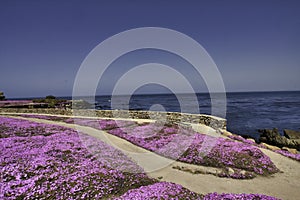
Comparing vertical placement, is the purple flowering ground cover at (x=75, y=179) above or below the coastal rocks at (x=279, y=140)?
above

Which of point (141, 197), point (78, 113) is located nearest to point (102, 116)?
point (78, 113)

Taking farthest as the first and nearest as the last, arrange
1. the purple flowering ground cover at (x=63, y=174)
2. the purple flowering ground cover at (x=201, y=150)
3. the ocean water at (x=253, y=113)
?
the ocean water at (x=253, y=113) → the purple flowering ground cover at (x=201, y=150) → the purple flowering ground cover at (x=63, y=174)

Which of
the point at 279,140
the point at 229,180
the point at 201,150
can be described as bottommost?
the point at 279,140

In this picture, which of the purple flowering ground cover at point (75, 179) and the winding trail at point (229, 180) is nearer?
the purple flowering ground cover at point (75, 179)

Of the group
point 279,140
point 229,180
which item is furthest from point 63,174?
point 279,140

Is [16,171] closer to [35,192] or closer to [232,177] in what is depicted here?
[35,192]

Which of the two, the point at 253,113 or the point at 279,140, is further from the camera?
the point at 253,113

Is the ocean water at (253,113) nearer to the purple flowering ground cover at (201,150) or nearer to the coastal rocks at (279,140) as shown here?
the coastal rocks at (279,140)

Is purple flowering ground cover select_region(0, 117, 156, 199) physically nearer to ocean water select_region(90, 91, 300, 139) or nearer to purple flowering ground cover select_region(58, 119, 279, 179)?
Answer: purple flowering ground cover select_region(58, 119, 279, 179)

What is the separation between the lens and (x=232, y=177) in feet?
28.3

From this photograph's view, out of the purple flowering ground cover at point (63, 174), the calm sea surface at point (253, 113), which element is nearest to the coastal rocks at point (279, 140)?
the calm sea surface at point (253, 113)

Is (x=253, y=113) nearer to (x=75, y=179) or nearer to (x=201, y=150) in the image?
(x=201, y=150)

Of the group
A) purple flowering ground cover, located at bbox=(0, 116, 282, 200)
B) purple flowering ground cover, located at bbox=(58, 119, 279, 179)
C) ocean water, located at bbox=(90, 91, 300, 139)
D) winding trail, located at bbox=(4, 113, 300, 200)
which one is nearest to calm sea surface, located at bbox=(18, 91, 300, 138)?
ocean water, located at bbox=(90, 91, 300, 139)

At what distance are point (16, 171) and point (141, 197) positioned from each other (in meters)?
5.05
